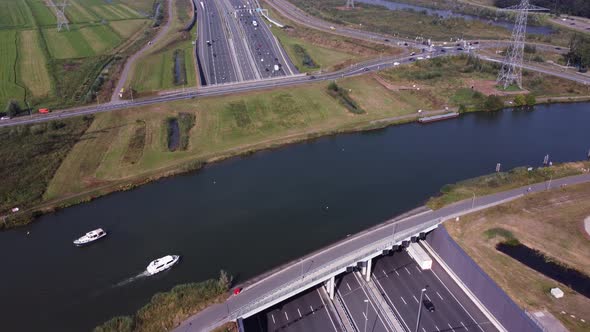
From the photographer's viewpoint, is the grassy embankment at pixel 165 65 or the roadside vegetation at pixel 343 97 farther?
the grassy embankment at pixel 165 65

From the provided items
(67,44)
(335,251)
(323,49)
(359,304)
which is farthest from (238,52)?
(359,304)

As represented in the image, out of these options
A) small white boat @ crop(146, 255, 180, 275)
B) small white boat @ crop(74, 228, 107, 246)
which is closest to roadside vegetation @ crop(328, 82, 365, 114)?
small white boat @ crop(146, 255, 180, 275)

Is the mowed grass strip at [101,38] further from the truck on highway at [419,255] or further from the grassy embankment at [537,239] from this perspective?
the grassy embankment at [537,239]

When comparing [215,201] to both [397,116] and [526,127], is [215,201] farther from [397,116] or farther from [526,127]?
[526,127]

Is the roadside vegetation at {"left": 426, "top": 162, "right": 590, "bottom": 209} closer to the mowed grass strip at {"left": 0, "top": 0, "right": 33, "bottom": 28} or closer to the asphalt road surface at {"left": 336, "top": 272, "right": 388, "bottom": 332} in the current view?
the asphalt road surface at {"left": 336, "top": 272, "right": 388, "bottom": 332}

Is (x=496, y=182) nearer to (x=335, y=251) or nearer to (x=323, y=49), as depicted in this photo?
(x=335, y=251)

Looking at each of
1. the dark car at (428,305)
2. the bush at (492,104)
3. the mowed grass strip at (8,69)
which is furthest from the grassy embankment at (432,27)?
the dark car at (428,305)
